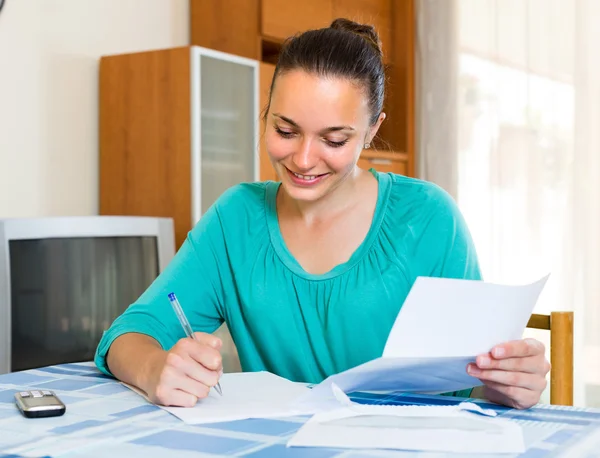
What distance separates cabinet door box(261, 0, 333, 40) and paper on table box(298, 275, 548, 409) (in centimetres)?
244

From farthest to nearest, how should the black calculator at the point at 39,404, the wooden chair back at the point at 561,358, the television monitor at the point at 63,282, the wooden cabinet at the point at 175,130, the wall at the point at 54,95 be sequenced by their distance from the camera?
1. the wooden cabinet at the point at 175,130
2. the wall at the point at 54,95
3. the television monitor at the point at 63,282
4. the wooden chair back at the point at 561,358
5. the black calculator at the point at 39,404

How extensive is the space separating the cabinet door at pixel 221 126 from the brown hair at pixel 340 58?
1347 mm

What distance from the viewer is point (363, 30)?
1612mm

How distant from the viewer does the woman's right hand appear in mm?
1063

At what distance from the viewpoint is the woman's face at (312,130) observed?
1.38 metres

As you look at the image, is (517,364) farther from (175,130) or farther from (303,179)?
(175,130)

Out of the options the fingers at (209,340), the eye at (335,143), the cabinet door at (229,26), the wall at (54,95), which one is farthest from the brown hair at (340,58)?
the cabinet door at (229,26)

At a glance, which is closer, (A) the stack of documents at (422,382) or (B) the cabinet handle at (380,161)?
(A) the stack of documents at (422,382)

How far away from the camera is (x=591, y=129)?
11.6ft

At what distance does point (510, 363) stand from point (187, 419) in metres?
0.41

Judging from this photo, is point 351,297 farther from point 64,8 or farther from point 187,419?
point 64,8

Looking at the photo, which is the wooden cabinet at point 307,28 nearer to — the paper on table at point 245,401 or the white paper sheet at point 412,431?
the paper on table at point 245,401

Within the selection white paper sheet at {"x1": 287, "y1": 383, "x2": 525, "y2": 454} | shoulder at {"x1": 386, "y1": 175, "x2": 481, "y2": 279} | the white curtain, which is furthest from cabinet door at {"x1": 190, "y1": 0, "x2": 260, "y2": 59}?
white paper sheet at {"x1": 287, "y1": 383, "x2": 525, "y2": 454}

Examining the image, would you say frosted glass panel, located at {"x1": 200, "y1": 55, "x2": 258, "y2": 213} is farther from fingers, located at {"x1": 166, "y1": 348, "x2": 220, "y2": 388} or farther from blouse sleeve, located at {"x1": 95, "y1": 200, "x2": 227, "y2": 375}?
fingers, located at {"x1": 166, "y1": 348, "x2": 220, "y2": 388}
